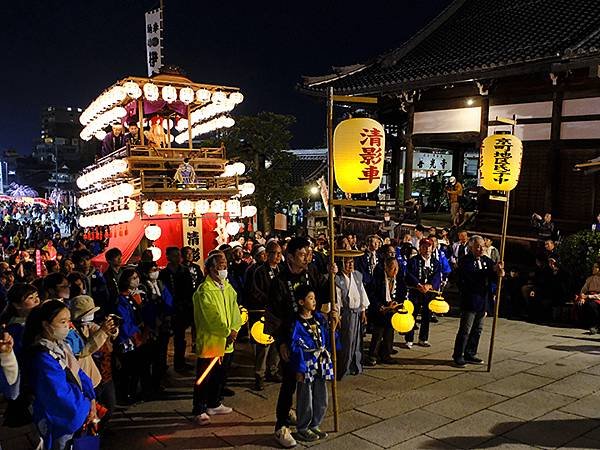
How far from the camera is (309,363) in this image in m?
5.09

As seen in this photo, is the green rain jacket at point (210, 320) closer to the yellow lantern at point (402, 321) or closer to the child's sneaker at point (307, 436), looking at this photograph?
the child's sneaker at point (307, 436)

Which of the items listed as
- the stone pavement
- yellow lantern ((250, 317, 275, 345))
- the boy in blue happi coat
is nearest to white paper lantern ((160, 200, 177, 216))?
the stone pavement

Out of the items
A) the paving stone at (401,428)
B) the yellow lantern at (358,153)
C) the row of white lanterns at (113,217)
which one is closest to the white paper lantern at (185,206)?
the row of white lanterns at (113,217)

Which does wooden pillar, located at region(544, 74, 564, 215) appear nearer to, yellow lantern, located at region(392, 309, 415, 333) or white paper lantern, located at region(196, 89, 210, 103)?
yellow lantern, located at region(392, 309, 415, 333)

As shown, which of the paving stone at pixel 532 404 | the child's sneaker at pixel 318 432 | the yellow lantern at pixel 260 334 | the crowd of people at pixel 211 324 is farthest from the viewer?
the yellow lantern at pixel 260 334

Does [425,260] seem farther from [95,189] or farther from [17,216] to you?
[17,216]

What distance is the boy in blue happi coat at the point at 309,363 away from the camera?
5.09m

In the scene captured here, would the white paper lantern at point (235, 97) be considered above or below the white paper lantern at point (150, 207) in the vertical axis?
above

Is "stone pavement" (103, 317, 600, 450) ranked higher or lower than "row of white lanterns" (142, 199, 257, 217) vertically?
lower

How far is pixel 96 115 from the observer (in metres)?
17.0

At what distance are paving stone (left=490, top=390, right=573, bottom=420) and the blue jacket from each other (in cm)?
466

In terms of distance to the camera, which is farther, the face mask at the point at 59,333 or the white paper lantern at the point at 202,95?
the white paper lantern at the point at 202,95

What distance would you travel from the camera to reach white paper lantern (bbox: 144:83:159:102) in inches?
588

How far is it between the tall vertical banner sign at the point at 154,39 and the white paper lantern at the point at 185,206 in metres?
5.95
